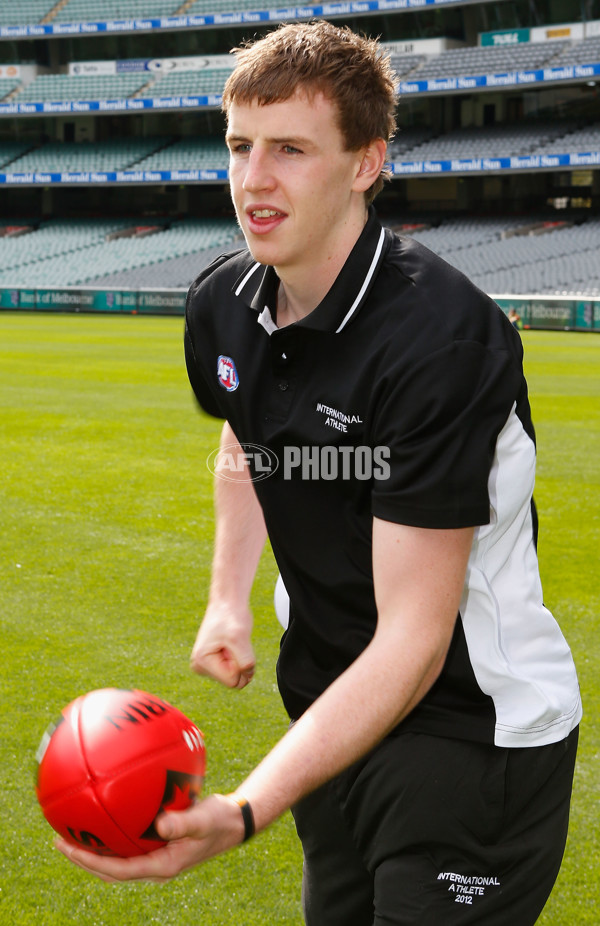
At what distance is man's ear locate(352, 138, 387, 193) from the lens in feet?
6.45

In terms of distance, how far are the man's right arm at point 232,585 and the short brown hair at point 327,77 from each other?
823mm

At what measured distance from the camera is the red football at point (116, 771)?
6.32 feet

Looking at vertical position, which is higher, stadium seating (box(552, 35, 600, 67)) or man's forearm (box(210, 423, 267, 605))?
man's forearm (box(210, 423, 267, 605))

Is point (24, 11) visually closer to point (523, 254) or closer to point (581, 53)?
point (581, 53)

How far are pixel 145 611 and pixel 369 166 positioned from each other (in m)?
4.46

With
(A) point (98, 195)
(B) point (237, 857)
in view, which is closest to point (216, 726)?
(B) point (237, 857)

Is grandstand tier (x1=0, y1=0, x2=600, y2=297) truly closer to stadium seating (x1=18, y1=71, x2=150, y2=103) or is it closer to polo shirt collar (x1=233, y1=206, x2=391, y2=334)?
stadium seating (x1=18, y1=71, x2=150, y2=103)

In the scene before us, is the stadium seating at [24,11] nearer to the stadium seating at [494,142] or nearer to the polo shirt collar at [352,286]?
the stadium seating at [494,142]

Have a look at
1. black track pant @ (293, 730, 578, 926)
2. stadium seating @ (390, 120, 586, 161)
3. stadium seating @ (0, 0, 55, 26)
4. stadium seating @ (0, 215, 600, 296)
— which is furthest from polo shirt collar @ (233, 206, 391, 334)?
stadium seating @ (0, 0, 55, 26)

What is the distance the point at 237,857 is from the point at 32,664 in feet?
6.56

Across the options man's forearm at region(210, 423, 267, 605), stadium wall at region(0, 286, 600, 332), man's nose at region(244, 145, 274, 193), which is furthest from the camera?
stadium wall at region(0, 286, 600, 332)

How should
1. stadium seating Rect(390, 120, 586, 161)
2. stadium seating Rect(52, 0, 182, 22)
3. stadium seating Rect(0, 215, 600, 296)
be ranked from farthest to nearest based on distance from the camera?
1. stadium seating Rect(52, 0, 182, 22)
2. stadium seating Rect(390, 120, 586, 161)
3. stadium seating Rect(0, 215, 600, 296)

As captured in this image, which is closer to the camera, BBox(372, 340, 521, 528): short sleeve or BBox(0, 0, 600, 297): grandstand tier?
BBox(372, 340, 521, 528): short sleeve

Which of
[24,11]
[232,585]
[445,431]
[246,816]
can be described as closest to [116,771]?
[246,816]
